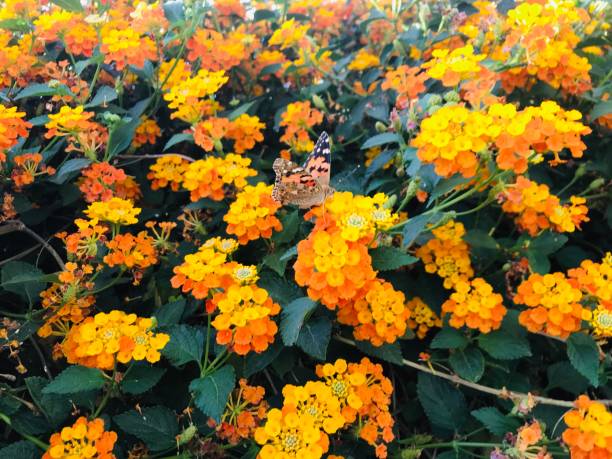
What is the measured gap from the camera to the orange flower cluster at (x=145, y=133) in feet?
5.57

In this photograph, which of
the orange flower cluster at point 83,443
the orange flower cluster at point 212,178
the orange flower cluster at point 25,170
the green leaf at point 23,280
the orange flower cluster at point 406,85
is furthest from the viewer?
the orange flower cluster at point 406,85

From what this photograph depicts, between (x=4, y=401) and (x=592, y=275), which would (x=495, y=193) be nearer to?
(x=592, y=275)

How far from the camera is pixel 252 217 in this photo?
127 cm

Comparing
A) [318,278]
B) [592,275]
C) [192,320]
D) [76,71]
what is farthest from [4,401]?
[592,275]

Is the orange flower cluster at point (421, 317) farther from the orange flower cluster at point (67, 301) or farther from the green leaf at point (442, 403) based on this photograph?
the orange flower cluster at point (67, 301)

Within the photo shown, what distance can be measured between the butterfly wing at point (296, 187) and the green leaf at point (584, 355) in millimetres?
702

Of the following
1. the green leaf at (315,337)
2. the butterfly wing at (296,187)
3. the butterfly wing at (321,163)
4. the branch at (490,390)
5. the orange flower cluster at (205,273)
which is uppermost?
the butterfly wing at (321,163)

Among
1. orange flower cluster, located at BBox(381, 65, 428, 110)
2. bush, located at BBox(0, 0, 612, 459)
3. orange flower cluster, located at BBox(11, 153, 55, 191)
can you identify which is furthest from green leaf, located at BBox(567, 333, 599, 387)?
orange flower cluster, located at BBox(11, 153, 55, 191)

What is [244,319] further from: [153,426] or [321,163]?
[321,163]

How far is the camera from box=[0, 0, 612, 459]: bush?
3.55 ft

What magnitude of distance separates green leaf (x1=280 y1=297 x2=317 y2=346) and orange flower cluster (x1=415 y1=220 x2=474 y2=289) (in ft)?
1.54

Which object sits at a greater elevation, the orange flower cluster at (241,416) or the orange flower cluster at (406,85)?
the orange flower cluster at (406,85)

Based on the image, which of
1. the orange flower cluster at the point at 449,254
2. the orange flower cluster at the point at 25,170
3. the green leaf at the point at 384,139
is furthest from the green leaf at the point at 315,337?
the orange flower cluster at the point at 25,170

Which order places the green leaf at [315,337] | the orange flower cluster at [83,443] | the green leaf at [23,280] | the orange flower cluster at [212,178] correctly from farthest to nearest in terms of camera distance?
the orange flower cluster at [212,178] → the green leaf at [23,280] → the green leaf at [315,337] → the orange flower cluster at [83,443]
